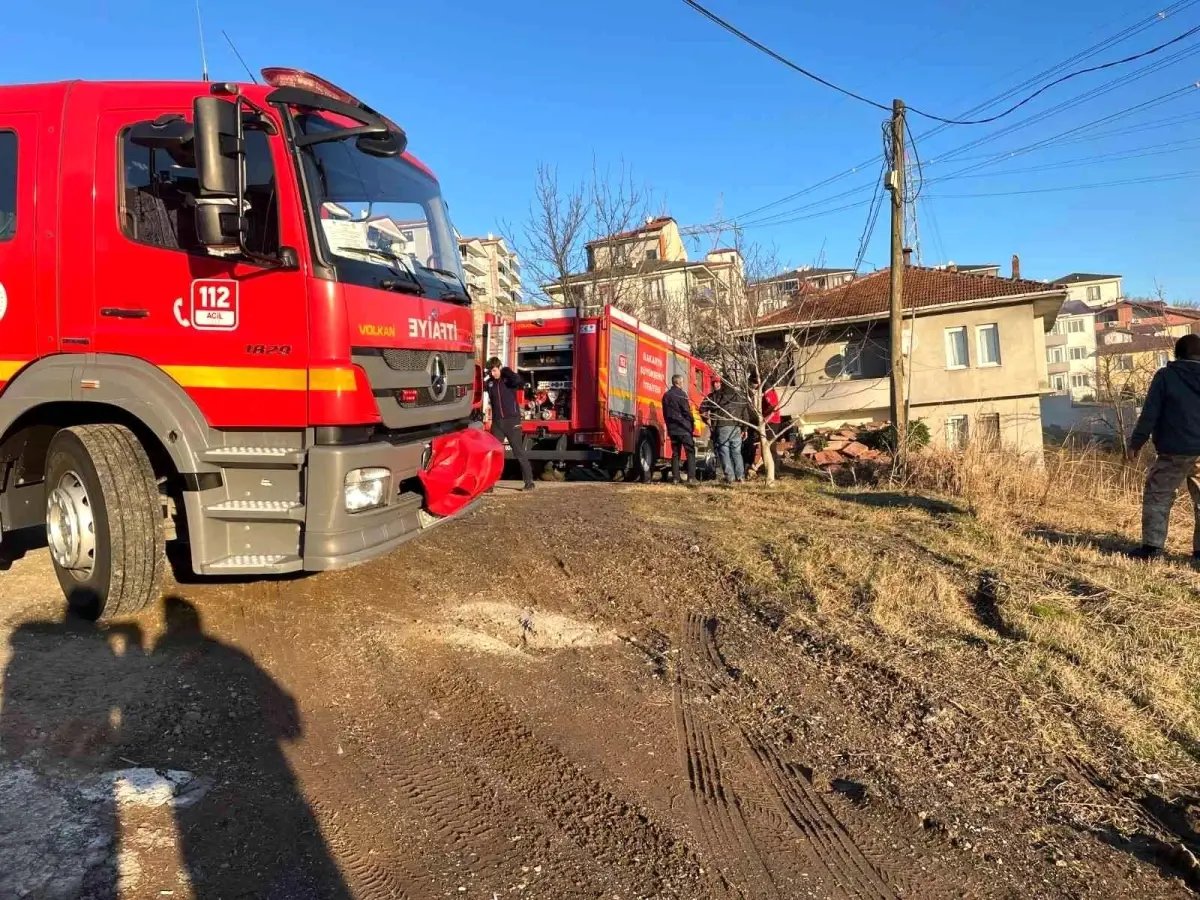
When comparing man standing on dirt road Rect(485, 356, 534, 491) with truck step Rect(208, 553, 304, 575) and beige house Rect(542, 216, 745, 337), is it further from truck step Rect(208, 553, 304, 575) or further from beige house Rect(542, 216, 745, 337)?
beige house Rect(542, 216, 745, 337)

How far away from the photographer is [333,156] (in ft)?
14.6

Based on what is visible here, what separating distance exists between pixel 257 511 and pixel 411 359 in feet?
4.08

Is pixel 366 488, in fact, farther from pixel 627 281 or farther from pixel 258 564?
pixel 627 281

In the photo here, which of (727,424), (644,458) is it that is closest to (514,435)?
(727,424)

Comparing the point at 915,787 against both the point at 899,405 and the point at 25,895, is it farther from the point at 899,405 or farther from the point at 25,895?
the point at 899,405

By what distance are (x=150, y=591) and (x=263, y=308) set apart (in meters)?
1.77

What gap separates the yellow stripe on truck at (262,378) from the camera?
4066mm

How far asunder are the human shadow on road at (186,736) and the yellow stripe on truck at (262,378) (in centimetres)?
148

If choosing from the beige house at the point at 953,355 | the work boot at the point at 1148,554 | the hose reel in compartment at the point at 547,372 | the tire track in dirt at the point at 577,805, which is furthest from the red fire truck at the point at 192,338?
the beige house at the point at 953,355

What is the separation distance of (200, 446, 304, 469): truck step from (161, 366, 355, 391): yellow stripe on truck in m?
0.33

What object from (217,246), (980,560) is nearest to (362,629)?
(217,246)

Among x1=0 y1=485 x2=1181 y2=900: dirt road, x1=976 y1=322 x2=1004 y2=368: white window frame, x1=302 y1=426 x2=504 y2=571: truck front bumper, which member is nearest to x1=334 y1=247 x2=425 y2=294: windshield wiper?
Result: x1=302 y1=426 x2=504 y2=571: truck front bumper

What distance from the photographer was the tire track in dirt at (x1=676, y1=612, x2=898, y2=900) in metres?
2.53

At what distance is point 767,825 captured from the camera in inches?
112
